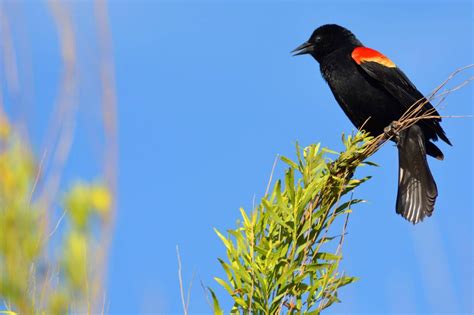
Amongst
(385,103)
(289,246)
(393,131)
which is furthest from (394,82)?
(289,246)

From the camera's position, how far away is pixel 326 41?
219 inches

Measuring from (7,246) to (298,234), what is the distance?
114cm

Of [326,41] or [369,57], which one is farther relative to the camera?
[326,41]

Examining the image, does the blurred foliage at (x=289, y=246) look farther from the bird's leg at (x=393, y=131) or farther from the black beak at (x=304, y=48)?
the black beak at (x=304, y=48)

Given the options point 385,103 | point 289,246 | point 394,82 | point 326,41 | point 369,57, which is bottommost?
point 289,246

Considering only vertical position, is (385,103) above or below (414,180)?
above

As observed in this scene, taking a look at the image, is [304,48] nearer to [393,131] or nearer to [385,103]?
[385,103]

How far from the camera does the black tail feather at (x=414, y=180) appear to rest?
4.32 m

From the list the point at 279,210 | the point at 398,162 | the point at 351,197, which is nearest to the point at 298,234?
the point at 279,210

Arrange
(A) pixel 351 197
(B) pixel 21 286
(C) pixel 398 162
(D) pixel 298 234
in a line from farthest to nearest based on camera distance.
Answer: (C) pixel 398 162, (A) pixel 351 197, (D) pixel 298 234, (B) pixel 21 286

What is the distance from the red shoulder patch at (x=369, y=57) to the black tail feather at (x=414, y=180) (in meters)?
0.58

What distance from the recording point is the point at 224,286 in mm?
1933

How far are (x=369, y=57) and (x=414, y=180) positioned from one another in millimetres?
975

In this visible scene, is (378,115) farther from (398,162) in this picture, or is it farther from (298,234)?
(298,234)
